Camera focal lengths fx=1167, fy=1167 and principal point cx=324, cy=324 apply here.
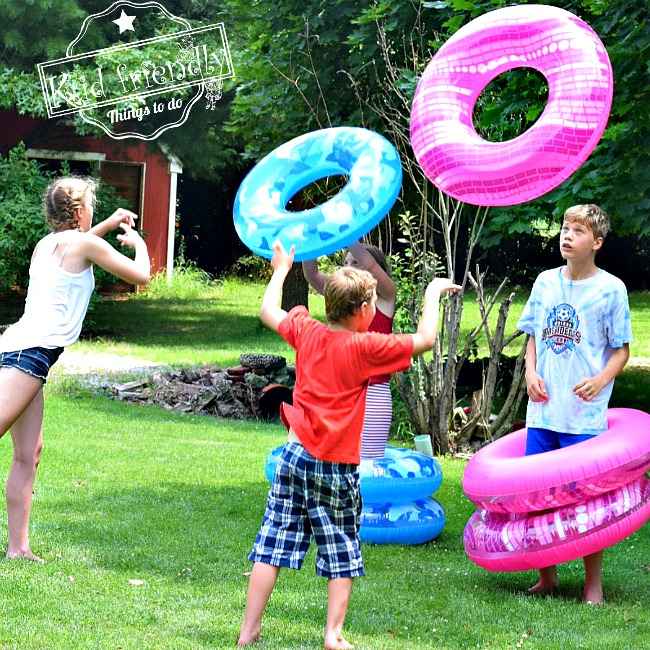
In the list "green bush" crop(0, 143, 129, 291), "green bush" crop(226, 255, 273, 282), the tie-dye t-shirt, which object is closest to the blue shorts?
the tie-dye t-shirt

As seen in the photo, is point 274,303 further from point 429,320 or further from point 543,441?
point 543,441

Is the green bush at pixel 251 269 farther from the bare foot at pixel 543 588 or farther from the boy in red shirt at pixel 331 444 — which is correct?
the boy in red shirt at pixel 331 444

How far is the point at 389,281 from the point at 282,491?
1.94 m

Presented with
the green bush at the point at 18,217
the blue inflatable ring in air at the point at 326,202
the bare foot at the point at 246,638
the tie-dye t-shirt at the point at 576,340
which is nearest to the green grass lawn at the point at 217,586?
the bare foot at the point at 246,638

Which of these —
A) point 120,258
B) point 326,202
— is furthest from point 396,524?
point 120,258

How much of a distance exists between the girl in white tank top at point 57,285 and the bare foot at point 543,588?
2.14 meters

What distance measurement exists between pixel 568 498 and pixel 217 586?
152cm

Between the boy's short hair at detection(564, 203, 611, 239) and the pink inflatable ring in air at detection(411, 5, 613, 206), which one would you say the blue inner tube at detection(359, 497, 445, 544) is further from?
the boy's short hair at detection(564, 203, 611, 239)

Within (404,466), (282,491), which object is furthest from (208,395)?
(282,491)

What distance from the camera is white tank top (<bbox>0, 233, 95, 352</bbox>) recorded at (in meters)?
4.95

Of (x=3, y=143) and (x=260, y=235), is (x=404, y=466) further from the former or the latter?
(x=3, y=143)

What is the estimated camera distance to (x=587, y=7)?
888 cm

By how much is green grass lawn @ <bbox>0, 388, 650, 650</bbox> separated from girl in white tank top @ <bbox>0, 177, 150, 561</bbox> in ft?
2.68

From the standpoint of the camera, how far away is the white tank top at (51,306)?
4.95m
